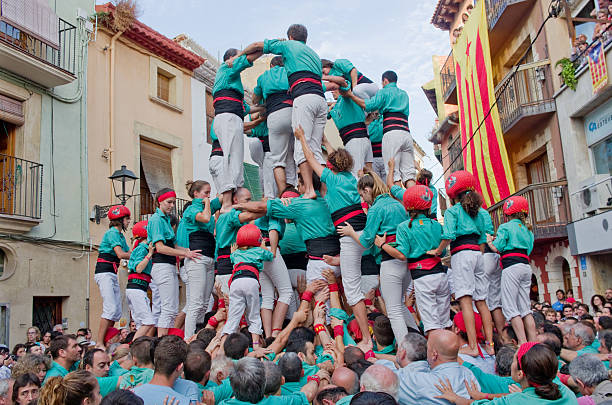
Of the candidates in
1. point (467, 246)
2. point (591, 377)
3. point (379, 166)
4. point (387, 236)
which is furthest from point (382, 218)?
point (379, 166)

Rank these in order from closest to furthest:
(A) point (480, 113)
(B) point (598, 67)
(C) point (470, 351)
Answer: (C) point (470, 351) → (B) point (598, 67) → (A) point (480, 113)

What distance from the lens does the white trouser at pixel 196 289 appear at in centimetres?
752

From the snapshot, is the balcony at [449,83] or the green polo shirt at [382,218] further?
the balcony at [449,83]

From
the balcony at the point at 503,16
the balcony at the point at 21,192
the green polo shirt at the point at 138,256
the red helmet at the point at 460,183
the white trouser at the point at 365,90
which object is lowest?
the green polo shirt at the point at 138,256

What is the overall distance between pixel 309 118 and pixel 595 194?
10883 millimetres

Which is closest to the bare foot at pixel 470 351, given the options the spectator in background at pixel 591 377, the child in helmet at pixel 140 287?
the spectator in background at pixel 591 377

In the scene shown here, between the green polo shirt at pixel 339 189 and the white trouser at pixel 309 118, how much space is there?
2.82ft

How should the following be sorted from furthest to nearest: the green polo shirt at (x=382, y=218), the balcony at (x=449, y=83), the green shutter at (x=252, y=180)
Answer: the balcony at (x=449, y=83), the green shutter at (x=252, y=180), the green polo shirt at (x=382, y=218)

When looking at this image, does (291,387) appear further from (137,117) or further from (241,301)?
(137,117)

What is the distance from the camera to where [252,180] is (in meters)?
21.6

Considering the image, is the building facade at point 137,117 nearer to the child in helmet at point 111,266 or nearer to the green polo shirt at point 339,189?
the child in helmet at point 111,266

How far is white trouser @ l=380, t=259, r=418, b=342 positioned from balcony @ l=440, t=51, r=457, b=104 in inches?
824

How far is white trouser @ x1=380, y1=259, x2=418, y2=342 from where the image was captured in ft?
20.3

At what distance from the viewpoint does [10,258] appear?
12914 mm
